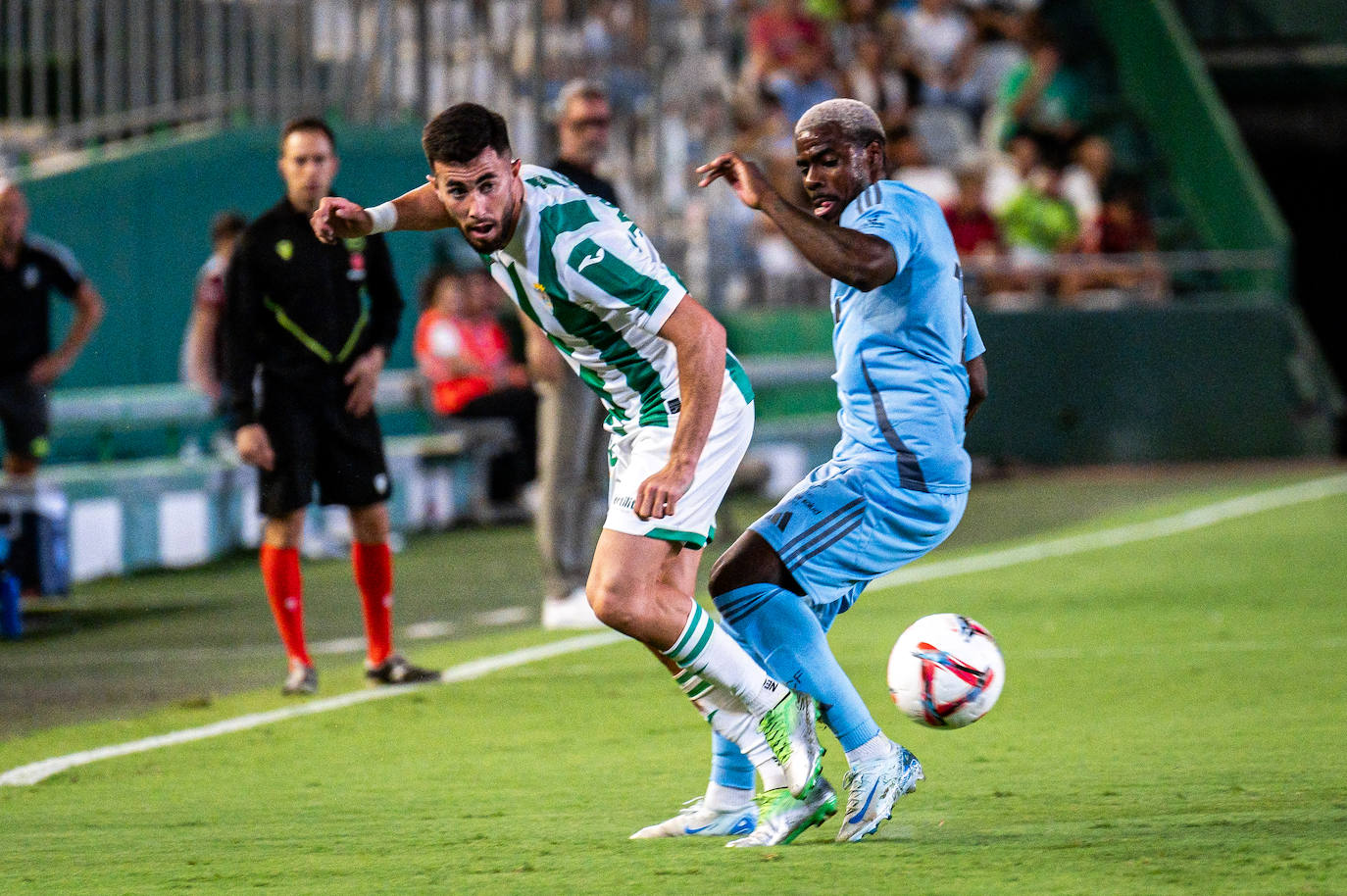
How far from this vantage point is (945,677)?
562cm

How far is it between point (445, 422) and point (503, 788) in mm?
9642

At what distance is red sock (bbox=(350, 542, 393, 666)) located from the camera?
8.25m

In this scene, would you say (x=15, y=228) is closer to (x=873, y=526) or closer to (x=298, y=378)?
(x=298, y=378)

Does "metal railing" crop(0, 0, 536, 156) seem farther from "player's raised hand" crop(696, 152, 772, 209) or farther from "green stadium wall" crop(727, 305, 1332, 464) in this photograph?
"player's raised hand" crop(696, 152, 772, 209)

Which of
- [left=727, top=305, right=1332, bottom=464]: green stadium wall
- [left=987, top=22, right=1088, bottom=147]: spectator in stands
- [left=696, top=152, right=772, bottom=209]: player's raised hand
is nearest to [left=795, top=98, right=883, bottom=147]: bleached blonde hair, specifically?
[left=696, top=152, right=772, bottom=209]: player's raised hand

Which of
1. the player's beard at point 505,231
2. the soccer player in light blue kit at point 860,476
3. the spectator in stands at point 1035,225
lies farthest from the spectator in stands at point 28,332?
the spectator in stands at point 1035,225

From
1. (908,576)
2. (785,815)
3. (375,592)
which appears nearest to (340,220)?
(785,815)

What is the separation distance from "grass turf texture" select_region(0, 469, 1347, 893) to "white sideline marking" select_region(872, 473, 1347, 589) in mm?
1596

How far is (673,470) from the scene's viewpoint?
198 inches

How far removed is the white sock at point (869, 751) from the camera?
209 inches

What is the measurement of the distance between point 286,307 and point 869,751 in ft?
12.8

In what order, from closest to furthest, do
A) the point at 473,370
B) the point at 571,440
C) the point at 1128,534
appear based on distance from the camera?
the point at 571,440 < the point at 1128,534 < the point at 473,370

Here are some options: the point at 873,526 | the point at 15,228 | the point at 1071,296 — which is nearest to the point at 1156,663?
the point at 873,526

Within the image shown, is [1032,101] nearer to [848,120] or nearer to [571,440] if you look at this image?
[571,440]
